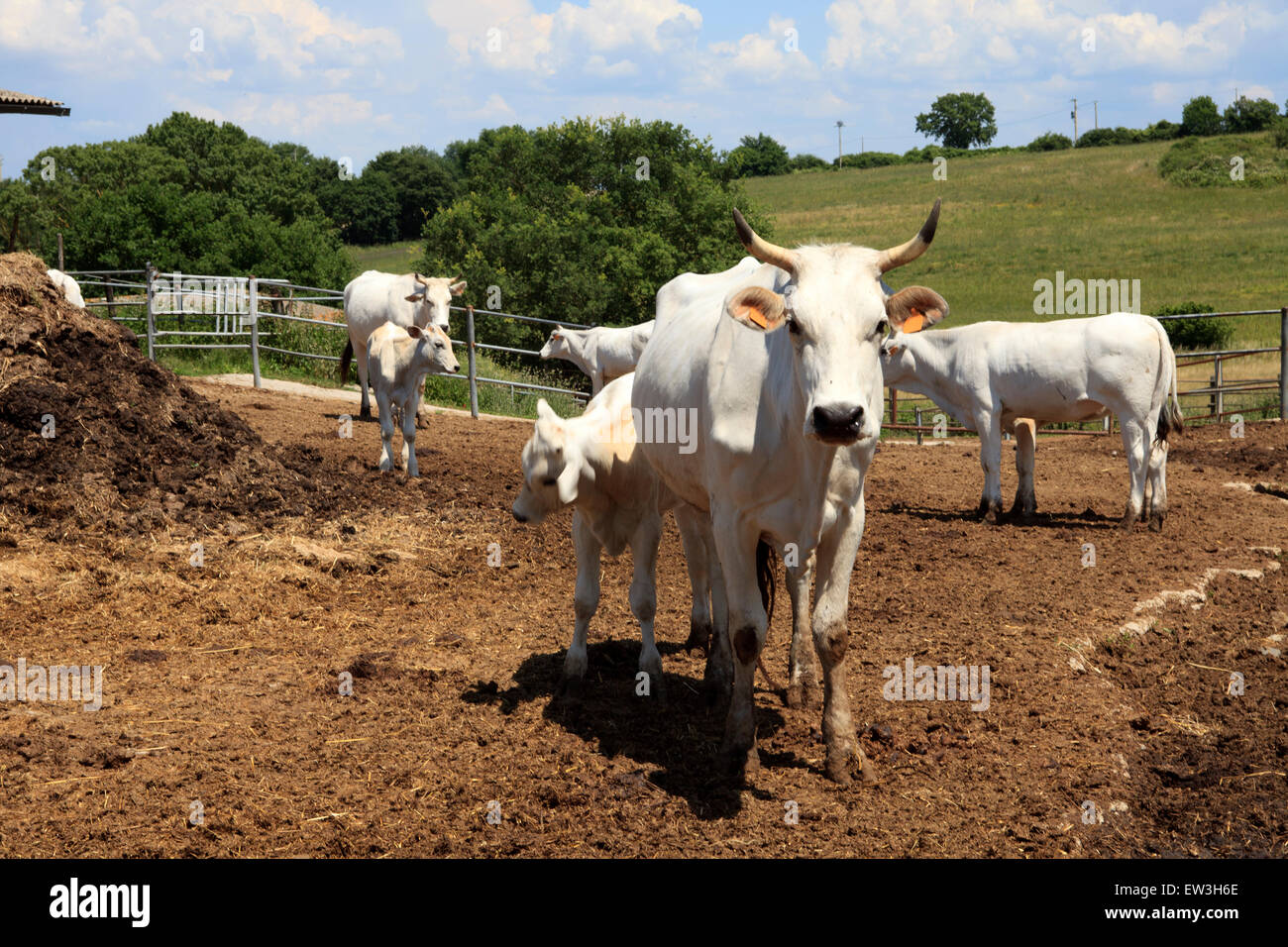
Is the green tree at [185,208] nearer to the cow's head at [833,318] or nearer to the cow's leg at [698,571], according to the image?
the cow's leg at [698,571]

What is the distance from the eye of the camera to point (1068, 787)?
4781 millimetres

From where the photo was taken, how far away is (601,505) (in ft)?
19.5

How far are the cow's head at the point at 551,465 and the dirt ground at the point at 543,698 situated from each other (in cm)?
109

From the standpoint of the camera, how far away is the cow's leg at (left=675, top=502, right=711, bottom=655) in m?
6.16

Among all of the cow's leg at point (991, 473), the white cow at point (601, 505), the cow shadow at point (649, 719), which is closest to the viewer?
the cow shadow at point (649, 719)

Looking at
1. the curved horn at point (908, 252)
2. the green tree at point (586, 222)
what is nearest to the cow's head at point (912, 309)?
the curved horn at point (908, 252)

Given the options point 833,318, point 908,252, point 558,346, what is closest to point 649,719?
point 833,318

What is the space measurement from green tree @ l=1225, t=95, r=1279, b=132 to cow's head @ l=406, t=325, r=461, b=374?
78523 mm

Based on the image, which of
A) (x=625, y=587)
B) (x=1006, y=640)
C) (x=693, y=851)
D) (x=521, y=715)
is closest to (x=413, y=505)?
(x=625, y=587)

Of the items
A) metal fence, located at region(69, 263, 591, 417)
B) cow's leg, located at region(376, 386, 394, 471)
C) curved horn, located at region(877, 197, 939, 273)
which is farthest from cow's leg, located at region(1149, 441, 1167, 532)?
metal fence, located at region(69, 263, 591, 417)

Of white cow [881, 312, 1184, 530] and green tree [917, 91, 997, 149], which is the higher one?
green tree [917, 91, 997, 149]

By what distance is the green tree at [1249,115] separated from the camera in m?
73.9

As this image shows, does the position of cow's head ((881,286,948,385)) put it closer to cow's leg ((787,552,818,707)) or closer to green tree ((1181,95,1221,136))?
cow's leg ((787,552,818,707))

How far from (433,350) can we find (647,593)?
6769mm
